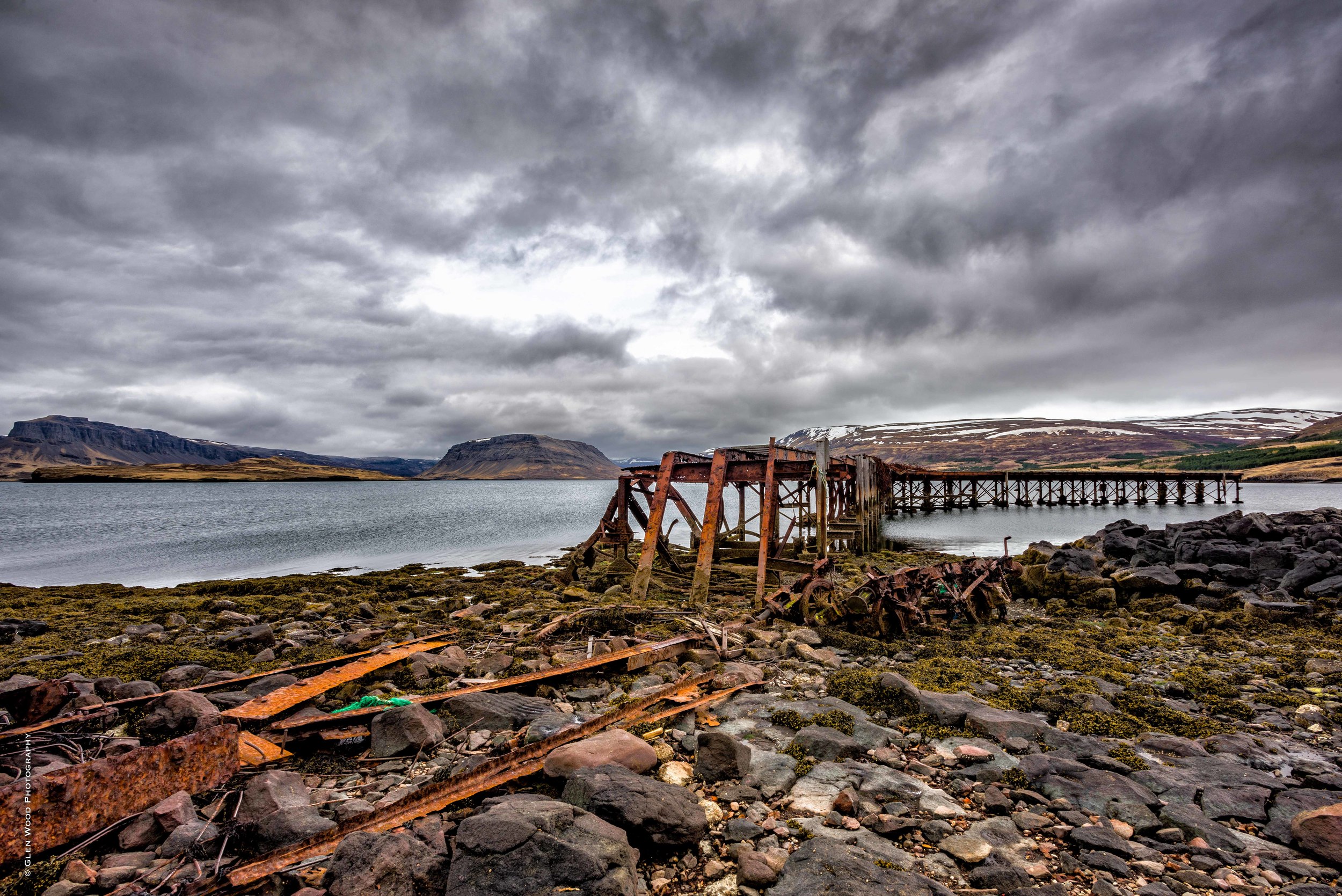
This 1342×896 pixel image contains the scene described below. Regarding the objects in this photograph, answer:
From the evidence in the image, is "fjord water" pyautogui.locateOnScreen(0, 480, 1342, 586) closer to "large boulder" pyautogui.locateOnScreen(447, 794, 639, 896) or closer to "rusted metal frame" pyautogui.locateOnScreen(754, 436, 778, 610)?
"rusted metal frame" pyautogui.locateOnScreen(754, 436, 778, 610)

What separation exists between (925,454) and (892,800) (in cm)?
20458

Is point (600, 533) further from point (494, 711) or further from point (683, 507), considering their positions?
point (494, 711)

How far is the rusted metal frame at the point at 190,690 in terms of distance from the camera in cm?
491

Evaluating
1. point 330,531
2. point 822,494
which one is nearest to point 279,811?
point 822,494

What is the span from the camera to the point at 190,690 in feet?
21.0

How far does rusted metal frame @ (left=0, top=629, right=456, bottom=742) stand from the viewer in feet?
16.1

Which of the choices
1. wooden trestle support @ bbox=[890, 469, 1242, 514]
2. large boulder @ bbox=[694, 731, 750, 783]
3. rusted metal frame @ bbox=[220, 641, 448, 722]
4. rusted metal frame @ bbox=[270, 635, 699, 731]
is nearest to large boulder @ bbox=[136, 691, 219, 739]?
rusted metal frame @ bbox=[220, 641, 448, 722]

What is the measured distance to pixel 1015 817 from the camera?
407 cm

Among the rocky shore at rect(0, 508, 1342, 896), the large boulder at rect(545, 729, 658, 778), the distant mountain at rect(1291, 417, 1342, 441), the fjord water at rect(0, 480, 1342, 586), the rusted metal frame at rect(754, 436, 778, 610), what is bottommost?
the fjord water at rect(0, 480, 1342, 586)

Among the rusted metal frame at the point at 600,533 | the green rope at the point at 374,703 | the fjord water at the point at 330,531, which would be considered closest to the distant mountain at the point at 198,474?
the fjord water at the point at 330,531

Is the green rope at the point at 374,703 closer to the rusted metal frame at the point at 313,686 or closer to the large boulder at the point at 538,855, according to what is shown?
the rusted metal frame at the point at 313,686

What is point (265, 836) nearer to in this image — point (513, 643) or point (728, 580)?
point (513, 643)

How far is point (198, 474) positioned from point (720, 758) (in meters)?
210

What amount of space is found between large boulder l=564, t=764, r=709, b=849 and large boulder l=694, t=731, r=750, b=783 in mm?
623
